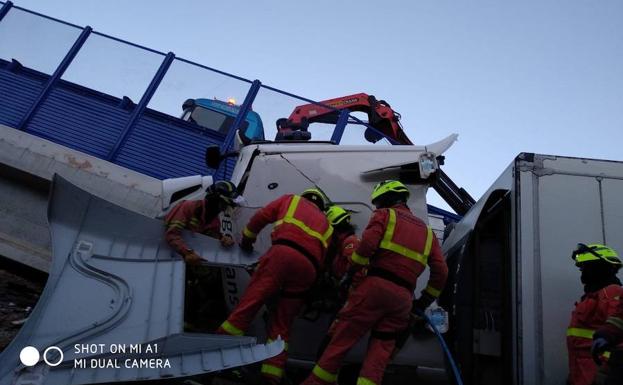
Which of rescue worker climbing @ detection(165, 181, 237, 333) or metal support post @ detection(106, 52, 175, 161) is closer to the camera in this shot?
rescue worker climbing @ detection(165, 181, 237, 333)

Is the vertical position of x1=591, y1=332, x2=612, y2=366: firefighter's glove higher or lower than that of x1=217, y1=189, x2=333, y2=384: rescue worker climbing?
lower

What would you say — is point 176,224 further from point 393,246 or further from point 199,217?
point 393,246

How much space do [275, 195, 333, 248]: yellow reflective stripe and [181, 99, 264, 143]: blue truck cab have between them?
113 inches

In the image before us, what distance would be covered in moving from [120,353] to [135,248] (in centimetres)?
140

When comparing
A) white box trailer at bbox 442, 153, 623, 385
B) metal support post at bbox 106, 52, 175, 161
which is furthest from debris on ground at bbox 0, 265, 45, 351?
white box trailer at bbox 442, 153, 623, 385

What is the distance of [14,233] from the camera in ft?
18.7

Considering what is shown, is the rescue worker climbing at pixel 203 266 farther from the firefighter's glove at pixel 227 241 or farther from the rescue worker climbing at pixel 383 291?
the rescue worker climbing at pixel 383 291

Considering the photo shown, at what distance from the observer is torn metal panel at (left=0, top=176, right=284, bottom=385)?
2.33m

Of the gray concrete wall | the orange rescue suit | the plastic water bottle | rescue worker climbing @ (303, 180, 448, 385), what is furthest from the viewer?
the gray concrete wall

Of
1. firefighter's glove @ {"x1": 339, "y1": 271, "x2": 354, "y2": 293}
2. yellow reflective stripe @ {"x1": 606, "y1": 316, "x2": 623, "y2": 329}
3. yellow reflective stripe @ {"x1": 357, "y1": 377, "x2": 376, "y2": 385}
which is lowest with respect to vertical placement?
yellow reflective stripe @ {"x1": 357, "y1": 377, "x2": 376, "y2": 385}

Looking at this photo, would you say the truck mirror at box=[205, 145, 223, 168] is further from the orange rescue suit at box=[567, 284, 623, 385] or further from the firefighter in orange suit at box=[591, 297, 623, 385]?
the firefighter in orange suit at box=[591, 297, 623, 385]

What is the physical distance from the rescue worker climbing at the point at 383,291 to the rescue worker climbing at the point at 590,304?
0.92 m

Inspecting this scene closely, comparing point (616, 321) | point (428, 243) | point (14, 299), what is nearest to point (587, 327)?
point (616, 321)

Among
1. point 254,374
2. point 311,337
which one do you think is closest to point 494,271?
point 311,337
